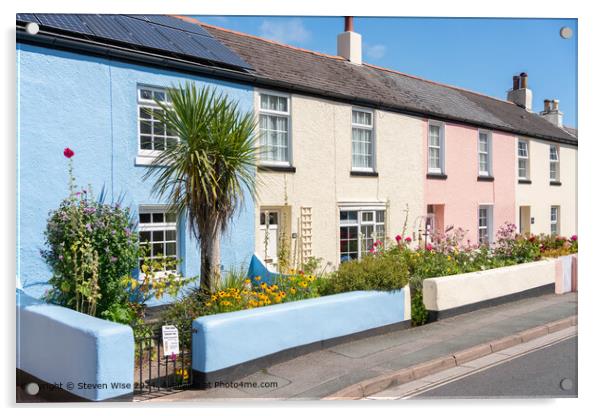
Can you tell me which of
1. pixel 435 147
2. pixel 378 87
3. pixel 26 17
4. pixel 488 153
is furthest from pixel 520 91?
pixel 26 17

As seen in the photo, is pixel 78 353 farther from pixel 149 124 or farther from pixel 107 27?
pixel 107 27

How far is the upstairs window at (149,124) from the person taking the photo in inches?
285

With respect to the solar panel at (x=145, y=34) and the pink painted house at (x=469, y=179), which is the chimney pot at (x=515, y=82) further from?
the solar panel at (x=145, y=34)

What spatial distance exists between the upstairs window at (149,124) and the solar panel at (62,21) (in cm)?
111

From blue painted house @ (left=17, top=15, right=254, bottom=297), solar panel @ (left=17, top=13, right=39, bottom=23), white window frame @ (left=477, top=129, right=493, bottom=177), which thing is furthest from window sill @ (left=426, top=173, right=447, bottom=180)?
solar panel @ (left=17, top=13, right=39, bottom=23)

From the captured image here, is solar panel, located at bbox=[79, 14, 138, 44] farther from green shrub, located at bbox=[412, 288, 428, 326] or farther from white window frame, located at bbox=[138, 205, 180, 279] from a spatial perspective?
green shrub, located at bbox=[412, 288, 428, 326]

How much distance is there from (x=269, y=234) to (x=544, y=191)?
16.5 ft

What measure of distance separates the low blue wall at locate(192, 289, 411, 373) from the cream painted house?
1598 millimetres

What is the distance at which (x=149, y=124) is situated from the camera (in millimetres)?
7355

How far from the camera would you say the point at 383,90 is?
10305 mm

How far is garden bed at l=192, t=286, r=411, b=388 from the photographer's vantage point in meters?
6.02

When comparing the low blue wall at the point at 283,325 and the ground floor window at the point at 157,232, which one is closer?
the low blue wall at the point at 283,325

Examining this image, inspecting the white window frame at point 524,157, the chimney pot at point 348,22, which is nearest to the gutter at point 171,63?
the white window frame at point 524,157

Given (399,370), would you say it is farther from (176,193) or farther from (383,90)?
(383,90)
